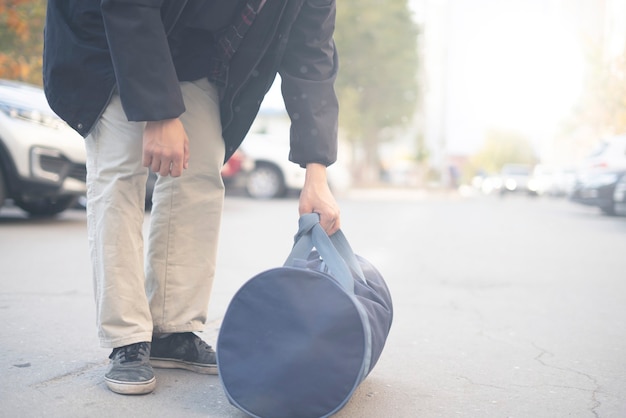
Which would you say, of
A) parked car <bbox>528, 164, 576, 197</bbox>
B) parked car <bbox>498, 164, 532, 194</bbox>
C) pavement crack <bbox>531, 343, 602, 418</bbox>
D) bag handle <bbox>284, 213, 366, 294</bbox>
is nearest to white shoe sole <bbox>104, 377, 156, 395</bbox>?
bag handle <bbox>284, 213, 366, 294</bbox>

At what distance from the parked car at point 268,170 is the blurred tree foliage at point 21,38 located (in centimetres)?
392

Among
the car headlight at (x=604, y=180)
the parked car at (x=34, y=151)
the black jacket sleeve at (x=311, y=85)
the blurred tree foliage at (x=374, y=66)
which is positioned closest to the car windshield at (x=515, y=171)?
the blurred tree foliage at (x=374, y=66)

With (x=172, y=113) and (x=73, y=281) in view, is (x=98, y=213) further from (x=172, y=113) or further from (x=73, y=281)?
(x=73, y=281)

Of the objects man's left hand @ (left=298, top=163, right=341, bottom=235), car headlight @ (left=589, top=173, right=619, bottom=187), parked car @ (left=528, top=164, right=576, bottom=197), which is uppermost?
man's left hand @ (left=298, top=163, right=341, bottom=235)

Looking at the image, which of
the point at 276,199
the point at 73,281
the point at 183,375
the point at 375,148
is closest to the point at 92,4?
the point at 183,375

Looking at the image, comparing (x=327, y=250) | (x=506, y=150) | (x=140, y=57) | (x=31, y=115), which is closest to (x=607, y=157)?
(x=31, y=115)

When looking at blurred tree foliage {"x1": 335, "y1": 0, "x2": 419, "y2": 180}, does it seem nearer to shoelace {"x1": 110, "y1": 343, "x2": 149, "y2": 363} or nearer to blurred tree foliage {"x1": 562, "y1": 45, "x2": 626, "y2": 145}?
blurred tree foliage {"x1": 562, "y1": 45, "x2": 626, "y2": 145}

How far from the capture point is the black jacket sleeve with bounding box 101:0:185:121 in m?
2.31

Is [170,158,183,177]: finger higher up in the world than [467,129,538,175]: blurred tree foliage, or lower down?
higher up

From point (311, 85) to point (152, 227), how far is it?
747 millimetres

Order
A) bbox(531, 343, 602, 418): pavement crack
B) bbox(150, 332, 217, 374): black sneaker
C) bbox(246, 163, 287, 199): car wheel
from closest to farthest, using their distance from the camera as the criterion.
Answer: bbox(531, 343, 602, 418): pavement crack → bbox(150, 332, 217, 374): black sneaker → bbox(246, 163, 287, 199): car wheel

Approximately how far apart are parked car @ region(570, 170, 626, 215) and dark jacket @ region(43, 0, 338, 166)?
11.8 meters

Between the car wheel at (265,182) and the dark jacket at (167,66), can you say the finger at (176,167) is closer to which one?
the dark jacket at (167,66)

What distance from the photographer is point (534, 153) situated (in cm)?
11206
